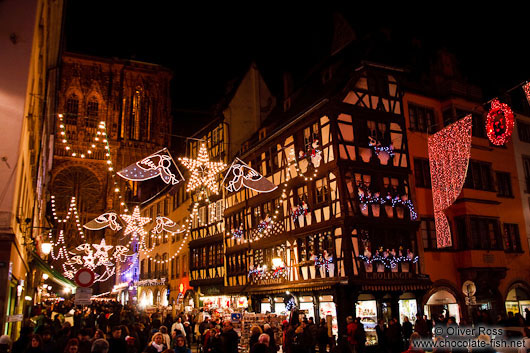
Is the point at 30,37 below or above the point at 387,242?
above

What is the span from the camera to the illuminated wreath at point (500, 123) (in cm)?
1168

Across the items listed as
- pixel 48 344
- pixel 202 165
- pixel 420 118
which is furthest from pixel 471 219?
pixel 48 344

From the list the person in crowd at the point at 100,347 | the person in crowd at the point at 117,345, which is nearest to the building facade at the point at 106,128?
the person in crowd at the point at 117,345

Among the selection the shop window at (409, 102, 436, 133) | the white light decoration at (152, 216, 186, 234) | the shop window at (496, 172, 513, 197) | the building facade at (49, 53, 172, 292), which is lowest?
the white light decoration at (152, 216, 186, 234)

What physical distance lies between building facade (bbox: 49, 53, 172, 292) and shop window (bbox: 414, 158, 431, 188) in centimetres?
3831

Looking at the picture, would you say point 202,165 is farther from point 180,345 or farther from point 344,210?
point 180,345

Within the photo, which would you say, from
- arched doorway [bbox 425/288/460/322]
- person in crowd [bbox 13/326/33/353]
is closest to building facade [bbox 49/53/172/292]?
arched doorway [bbox 425/288/460/322]

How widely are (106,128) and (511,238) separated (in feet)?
149

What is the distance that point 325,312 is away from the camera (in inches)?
780

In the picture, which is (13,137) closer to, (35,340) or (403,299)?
(35,340)

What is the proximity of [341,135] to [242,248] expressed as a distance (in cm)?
977

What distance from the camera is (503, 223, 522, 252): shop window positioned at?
23.3m

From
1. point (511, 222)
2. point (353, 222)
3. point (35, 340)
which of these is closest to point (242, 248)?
point (353, 222)

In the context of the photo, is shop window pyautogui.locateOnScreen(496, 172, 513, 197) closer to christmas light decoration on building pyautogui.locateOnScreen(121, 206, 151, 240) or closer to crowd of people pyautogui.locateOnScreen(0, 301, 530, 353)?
crowd of people pyautogui.locateOnScreen(0, 301, 530, 353)
